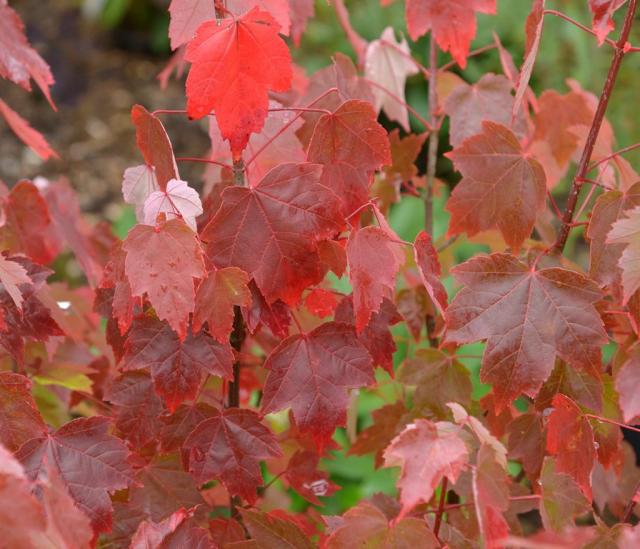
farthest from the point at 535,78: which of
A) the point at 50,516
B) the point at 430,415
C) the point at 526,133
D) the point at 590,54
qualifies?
the point at 50,516

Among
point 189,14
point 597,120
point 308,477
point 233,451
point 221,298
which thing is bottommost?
point 308,477

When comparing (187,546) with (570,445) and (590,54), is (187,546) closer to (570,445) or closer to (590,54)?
(570,445)

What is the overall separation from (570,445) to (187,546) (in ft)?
1.35

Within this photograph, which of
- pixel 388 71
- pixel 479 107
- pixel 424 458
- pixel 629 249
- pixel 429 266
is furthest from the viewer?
pixel 388 71

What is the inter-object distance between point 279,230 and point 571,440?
0.38m

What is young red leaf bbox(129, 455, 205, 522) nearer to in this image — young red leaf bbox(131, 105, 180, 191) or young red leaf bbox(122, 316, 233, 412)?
young red leaf bbox(122, 316, 233, 412)

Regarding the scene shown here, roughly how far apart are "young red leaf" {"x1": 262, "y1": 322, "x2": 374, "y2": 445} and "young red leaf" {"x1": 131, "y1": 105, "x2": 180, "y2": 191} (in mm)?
223

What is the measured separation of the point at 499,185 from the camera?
103 cm

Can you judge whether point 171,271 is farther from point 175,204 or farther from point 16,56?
point 16,56

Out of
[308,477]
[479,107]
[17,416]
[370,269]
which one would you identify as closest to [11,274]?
[17,416]

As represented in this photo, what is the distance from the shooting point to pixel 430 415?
113 centimetres

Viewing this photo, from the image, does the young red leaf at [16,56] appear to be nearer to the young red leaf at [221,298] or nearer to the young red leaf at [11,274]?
the young red leaf at [11,274]

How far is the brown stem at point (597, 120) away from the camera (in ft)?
3.02

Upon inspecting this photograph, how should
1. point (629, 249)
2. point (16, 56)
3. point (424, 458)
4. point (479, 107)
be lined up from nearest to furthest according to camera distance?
1. point (424, 458)
2. point (629, 249)
3. point (16, 56)
4. point (479, 107)
